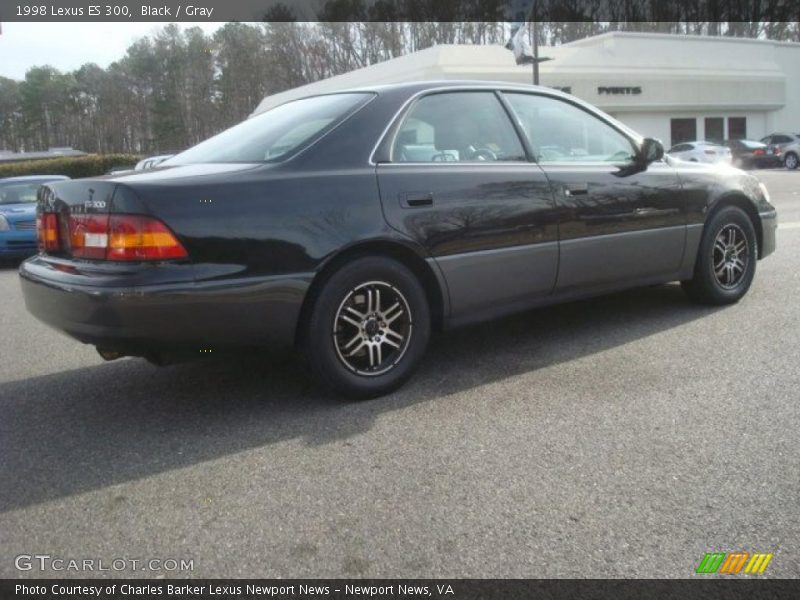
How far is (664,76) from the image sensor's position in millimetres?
40969

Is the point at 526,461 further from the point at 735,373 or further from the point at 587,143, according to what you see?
the point at 587,143

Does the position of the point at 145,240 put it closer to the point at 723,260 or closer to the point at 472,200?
the point at 472,200

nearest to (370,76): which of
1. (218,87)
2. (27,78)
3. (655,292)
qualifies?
(218,87)

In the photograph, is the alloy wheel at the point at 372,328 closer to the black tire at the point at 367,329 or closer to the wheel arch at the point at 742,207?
the black tire at the point at 367,329

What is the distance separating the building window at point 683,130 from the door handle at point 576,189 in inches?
1643

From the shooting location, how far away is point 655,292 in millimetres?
5848

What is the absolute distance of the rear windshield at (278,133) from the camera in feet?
12.0

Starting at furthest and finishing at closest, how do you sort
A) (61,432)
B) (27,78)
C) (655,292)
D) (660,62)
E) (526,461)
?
(27,78) → (660,62) → (655,292) → (61,432) → (526,461)

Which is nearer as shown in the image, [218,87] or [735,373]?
[735,373]

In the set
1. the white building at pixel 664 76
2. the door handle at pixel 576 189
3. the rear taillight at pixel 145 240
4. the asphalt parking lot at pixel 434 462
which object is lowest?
the asphalt parking lot at pixel 434 462

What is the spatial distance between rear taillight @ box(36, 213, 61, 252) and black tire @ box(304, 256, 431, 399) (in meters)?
1.24

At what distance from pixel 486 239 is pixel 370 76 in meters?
39.4

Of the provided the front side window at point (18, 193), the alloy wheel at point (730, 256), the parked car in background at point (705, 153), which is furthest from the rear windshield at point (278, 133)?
the parked car in background at point (705, 153)

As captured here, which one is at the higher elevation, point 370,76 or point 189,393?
point 370,76
